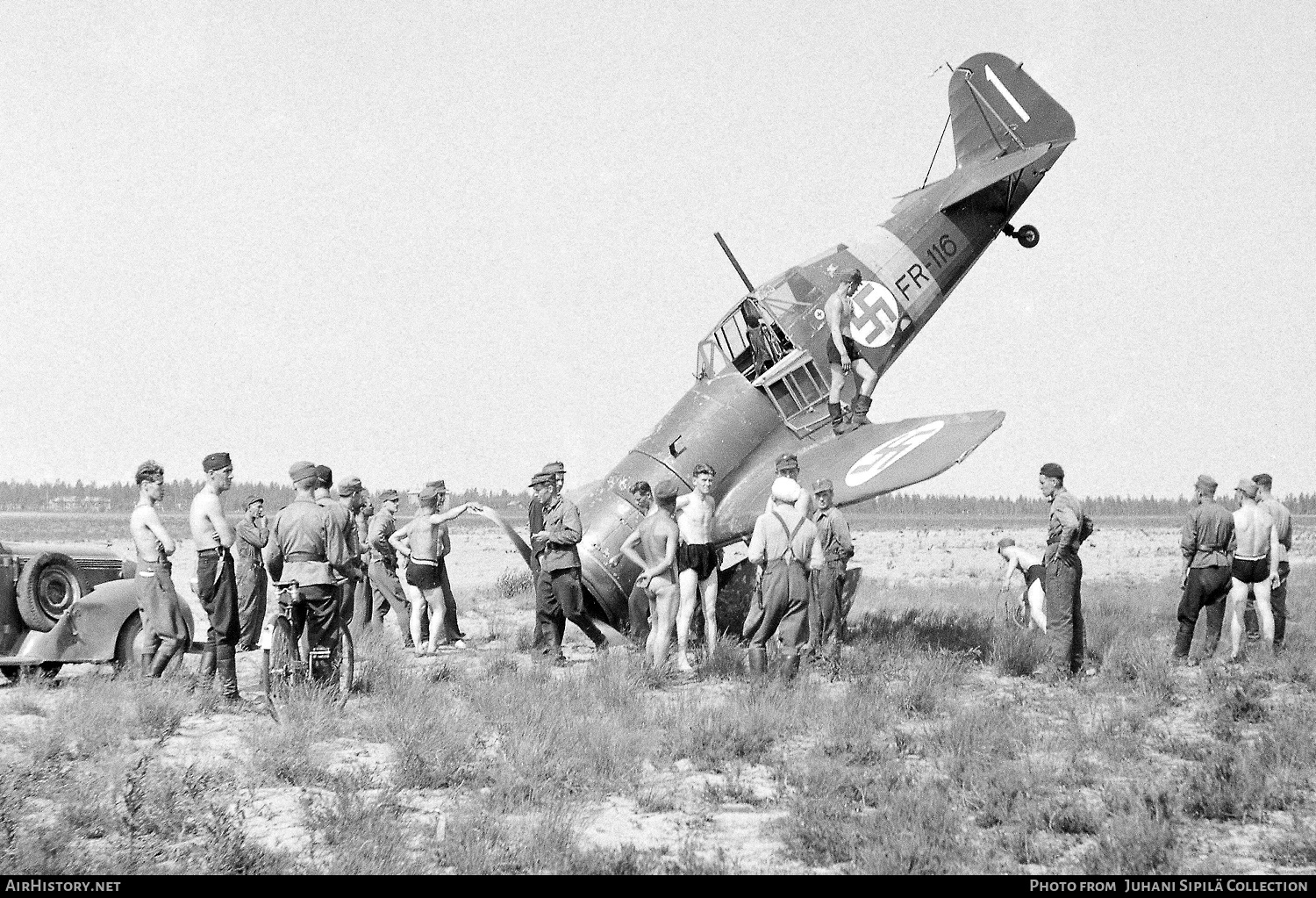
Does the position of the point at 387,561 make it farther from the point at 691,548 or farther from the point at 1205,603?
the point at 1205,603

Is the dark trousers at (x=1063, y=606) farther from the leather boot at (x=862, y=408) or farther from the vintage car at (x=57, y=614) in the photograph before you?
the vintage car at (x=57, y=614)

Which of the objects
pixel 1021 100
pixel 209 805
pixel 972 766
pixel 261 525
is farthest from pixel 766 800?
pixel 1021 100

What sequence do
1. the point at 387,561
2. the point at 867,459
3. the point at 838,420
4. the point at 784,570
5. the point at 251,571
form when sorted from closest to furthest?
the point at 784,570, the point at 251,571, the point at 867,459, the point at 387,561, the point at 838,420

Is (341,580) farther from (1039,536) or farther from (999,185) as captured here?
(1039,536)

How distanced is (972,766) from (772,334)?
756 centimetres

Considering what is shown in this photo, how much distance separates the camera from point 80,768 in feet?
23.0

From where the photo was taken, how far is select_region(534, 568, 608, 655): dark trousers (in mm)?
11281

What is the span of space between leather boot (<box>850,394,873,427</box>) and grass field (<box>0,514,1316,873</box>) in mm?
3010

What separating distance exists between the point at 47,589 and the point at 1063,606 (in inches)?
345

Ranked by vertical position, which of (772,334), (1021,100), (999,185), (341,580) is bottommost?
(341,580)

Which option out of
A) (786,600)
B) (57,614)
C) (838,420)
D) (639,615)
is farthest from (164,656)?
(838,420)

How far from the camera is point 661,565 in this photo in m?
10.3
